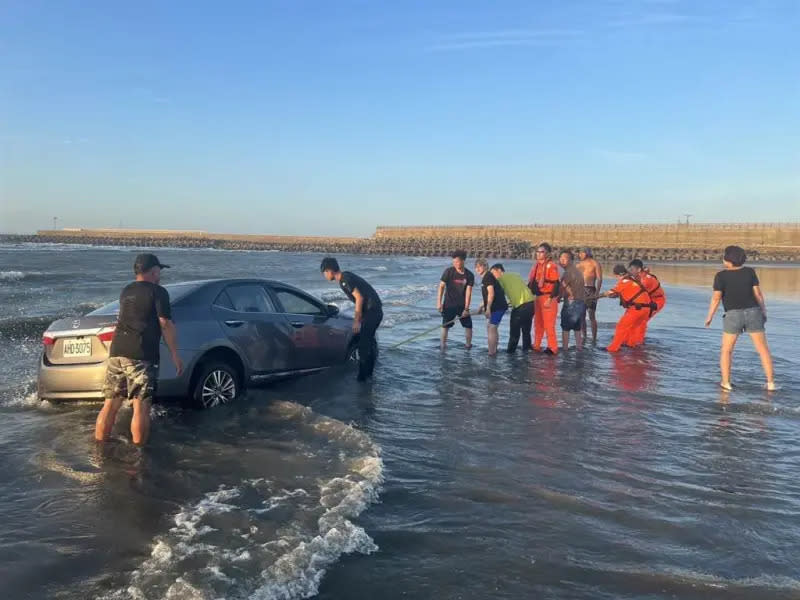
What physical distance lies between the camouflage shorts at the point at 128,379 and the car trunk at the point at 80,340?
580 mm

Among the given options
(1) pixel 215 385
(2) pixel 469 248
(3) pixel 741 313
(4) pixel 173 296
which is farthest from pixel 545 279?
(2) pixel 469 248

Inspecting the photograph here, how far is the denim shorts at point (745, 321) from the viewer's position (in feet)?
27.8

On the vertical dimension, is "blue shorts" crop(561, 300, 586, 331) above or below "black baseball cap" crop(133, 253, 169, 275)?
below

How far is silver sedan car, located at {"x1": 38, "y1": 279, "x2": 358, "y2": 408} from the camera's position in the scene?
6402mm

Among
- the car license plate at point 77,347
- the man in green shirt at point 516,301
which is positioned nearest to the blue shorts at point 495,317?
the man in green shirt at point 516,301

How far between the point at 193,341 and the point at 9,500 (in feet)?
7.89

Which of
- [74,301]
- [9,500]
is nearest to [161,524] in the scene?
[9,500]

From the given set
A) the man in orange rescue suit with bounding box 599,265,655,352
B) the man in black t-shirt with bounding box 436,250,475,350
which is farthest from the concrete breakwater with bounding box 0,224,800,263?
the man in black t-shirt with bounding box 436,250,475,350

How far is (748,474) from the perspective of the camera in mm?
5336

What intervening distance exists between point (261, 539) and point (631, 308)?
378 inches

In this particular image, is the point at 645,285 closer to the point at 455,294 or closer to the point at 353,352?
the point at 455,294

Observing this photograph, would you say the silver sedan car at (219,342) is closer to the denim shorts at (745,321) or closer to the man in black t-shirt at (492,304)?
the man in black t-shirt at (492,304)

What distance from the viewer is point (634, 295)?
1190 cm

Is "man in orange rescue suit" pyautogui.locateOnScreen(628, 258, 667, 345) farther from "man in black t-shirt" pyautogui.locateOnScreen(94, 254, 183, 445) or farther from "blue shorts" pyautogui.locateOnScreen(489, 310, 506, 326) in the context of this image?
"man in black t-shirt" pyautogui.locateOnScreen(94, 254, 183, 445)
